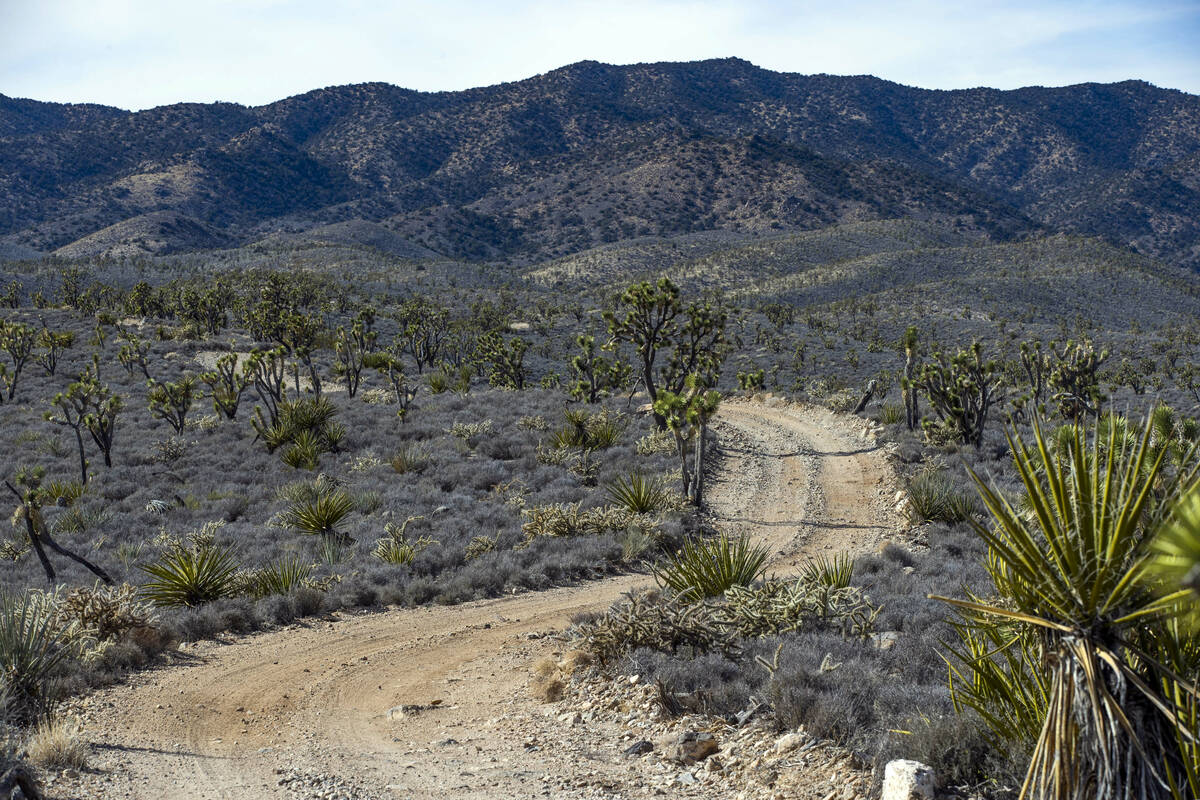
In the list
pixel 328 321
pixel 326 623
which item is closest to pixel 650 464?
pixel 326 623

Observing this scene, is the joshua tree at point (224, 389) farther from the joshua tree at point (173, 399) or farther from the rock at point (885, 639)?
the rock at point (885, 639)

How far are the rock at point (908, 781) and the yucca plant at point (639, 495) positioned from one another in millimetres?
10433

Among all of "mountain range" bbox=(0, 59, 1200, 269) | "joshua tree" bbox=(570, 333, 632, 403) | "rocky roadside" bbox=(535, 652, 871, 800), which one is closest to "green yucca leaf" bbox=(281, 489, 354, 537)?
"rocky roadside" bbox=(535, 652, 871, 800)

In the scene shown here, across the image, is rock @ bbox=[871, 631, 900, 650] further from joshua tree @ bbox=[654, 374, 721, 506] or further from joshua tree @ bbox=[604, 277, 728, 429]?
joshua tree @ bbox=[604, 277, 728, 429]

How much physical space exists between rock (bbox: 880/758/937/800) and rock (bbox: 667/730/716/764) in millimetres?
1626

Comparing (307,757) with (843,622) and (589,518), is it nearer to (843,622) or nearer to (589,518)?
→ (843,622)

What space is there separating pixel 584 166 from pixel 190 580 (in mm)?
130905

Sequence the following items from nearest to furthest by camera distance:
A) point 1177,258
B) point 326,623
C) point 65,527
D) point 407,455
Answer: point 326,623 < point 65,527 < point 407,455 < point 1177,258

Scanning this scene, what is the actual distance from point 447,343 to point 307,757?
1600 inches

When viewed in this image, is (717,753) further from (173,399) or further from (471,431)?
(173,399)

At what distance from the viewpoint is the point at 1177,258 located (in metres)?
117

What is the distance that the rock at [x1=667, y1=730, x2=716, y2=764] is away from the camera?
6051mm

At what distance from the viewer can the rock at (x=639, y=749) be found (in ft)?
20.7

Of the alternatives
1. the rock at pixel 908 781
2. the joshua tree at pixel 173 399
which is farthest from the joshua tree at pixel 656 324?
the joshua tree at pixel 173 399
